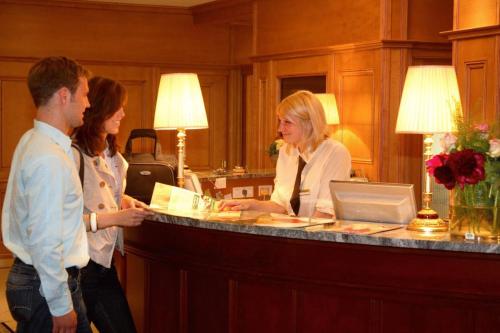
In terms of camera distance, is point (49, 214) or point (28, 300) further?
point (28, 300)

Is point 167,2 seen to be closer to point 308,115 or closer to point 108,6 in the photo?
point 108,6

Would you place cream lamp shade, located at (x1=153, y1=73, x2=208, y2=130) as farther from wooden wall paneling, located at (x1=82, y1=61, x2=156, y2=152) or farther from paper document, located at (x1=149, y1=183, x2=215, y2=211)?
wooden wall paneling, located at (x1=82, y1=61, x2=156, y2=152)

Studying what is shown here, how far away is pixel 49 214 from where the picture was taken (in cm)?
283

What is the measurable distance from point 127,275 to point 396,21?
3.77 metres

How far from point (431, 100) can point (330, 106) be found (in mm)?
3631

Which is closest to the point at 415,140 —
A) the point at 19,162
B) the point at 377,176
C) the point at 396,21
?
the point at 377,176

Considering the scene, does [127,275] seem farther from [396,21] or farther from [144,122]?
[144,122]

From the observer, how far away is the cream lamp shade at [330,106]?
737 cm

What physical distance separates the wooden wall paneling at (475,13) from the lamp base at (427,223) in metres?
2.65

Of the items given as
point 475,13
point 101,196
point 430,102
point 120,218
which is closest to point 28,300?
point 120,218

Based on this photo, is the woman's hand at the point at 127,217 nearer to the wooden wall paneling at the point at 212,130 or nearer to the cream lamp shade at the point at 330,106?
the cream lamp shade at the point at 330,106

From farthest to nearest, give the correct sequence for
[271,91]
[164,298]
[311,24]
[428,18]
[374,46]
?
[271,91]
[311,24]
[428,18]
[374,46]
[164,298]

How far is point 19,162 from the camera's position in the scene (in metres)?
2.99

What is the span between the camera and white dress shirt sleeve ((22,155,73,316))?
111 inches
